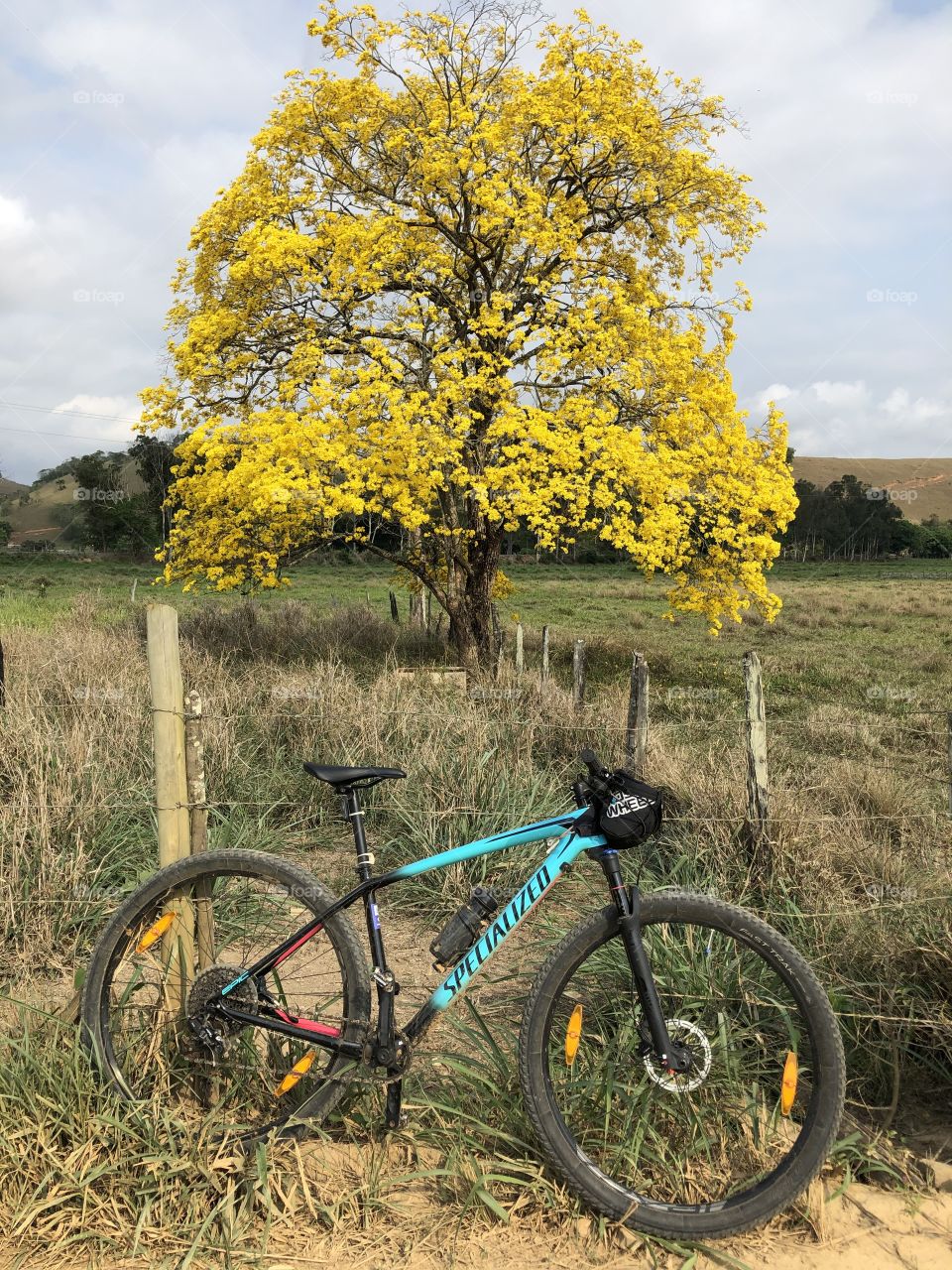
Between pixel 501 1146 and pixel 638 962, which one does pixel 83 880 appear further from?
pixel 638 962

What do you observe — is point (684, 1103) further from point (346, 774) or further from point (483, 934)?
point (346, 774)

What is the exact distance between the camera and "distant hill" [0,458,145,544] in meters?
96.4

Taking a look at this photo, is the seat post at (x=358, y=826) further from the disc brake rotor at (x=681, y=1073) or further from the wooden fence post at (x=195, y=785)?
the disc brake rotor at (x=681, y=1073)

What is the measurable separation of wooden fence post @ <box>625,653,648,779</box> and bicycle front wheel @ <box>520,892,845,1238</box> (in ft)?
11.0

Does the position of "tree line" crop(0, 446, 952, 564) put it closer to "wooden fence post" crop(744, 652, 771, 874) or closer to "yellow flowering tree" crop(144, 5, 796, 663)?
"yellow flowering tree" crop(144, 5, 796, 663)

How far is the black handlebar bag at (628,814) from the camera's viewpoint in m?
2.75

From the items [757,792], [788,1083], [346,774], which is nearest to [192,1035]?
[346,774]

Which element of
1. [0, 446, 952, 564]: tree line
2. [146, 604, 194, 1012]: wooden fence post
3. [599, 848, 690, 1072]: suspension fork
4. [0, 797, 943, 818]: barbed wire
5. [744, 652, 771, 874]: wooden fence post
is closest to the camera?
[599, 848, 690, 1072]: suspension fork

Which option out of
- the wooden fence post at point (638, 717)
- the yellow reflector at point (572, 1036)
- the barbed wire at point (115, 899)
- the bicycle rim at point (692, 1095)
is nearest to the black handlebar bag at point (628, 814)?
the bicycle rim at point (692, 1095)

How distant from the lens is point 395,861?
18.8 feet

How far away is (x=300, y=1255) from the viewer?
261cm

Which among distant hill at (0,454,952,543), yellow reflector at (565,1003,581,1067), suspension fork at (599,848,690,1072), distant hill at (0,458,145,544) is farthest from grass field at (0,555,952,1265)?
distant hill at (0,454,952,543)

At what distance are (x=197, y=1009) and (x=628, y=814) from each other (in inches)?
59.9

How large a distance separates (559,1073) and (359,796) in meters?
3.50
